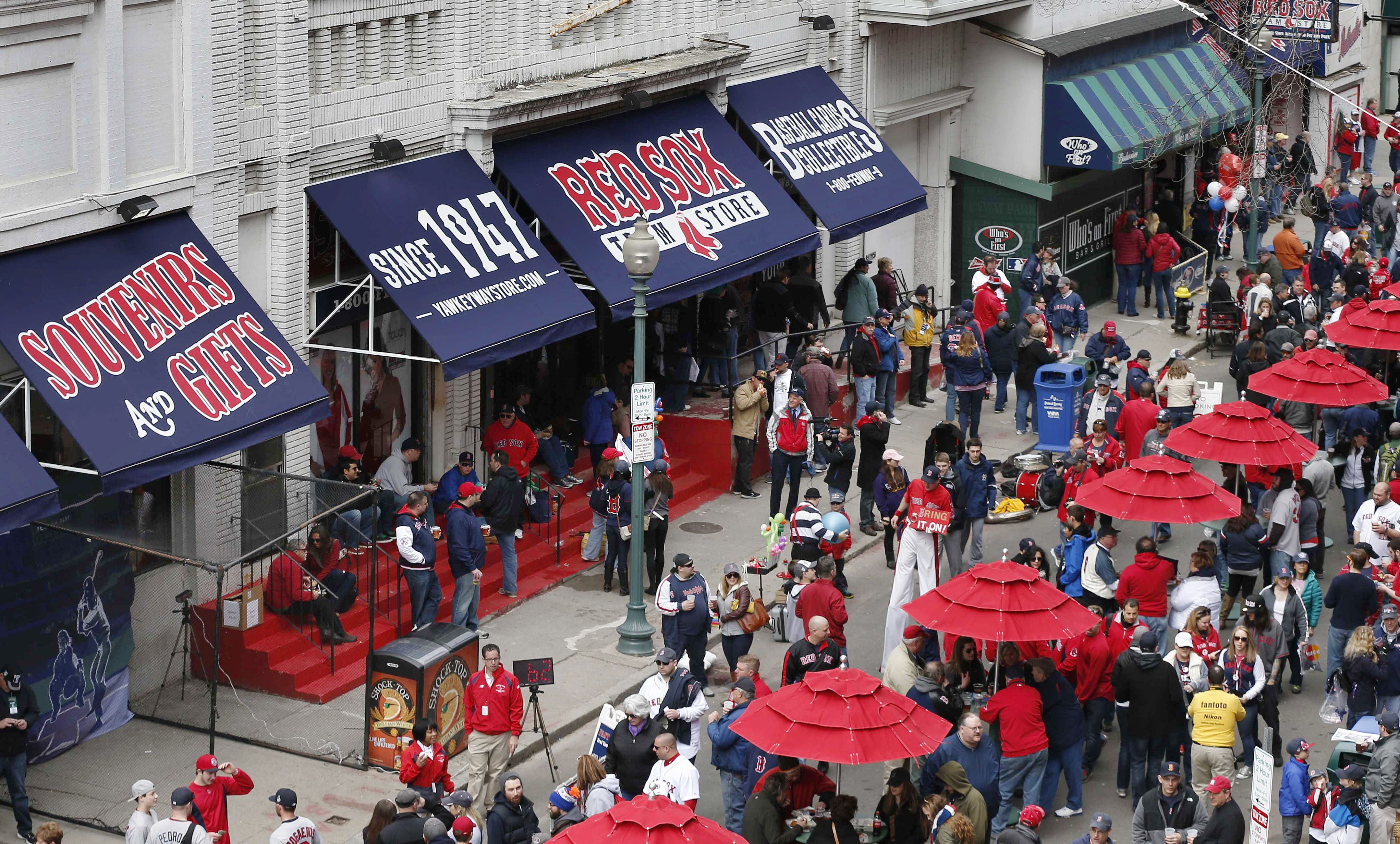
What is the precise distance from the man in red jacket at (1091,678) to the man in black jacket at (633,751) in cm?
389

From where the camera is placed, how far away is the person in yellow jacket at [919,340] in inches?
1147

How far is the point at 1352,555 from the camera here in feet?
64.2

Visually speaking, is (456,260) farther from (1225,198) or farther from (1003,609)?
(1225,198)

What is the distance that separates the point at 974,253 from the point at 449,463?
14430mm

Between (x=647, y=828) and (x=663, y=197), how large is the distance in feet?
45.1

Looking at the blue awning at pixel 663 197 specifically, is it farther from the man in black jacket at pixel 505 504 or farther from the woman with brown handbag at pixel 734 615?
the woman with brown handbag at pixel 734 615

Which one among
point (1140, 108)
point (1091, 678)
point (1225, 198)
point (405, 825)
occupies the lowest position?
point (1091, 678)

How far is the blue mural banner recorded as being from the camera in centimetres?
1734

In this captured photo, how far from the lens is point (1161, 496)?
19.9 m

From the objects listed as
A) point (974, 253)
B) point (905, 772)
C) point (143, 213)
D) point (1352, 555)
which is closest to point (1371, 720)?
point (1352, 555)

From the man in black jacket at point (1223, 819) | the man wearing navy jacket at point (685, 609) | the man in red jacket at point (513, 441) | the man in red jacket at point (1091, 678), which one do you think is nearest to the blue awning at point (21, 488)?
the man wearing navy jacket at point (685, 609)

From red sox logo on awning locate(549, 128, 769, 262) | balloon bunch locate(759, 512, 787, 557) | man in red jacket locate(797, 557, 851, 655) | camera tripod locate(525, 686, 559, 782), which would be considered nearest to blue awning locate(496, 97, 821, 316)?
red sox logo on awning locate(549, 128, 769, 262)

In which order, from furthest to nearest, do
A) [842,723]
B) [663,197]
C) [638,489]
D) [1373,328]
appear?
[1373,328] → [663,197] → [638,489] → [842,723]

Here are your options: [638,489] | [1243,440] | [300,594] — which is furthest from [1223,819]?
[300,594]
